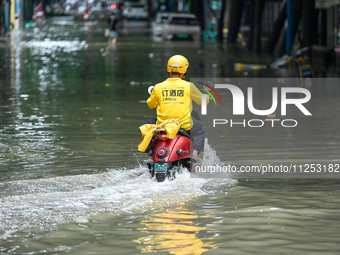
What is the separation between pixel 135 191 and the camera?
1123 cm

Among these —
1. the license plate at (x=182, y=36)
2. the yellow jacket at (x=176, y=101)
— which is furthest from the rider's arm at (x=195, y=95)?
the license plate at (x=182, y=36)

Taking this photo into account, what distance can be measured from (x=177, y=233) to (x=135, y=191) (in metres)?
1.93

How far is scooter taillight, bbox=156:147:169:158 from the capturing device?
11664 millimetres

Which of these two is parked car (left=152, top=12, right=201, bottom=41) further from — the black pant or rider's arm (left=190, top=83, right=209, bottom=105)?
the black pant

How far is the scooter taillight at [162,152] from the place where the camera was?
38.3 ft

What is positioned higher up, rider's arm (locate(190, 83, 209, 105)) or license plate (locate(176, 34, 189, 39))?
license plate (locate(176, 34, 189, 39))

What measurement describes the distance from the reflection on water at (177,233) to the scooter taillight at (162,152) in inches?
47.6

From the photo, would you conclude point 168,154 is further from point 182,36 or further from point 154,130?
point 182,36

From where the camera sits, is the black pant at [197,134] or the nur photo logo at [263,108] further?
the nur photo logo at [263,108]

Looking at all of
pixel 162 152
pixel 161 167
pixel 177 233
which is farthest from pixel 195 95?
pixel 177 233

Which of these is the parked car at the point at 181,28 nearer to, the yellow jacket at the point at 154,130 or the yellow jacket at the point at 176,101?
the yellow jacket at the point at 176,101

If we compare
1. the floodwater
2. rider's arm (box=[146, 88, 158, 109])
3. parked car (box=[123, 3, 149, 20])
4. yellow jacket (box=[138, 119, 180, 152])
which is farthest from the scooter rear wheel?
parked car (box=[123, 3, 149, 20])

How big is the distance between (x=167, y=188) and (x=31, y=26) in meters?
75.4

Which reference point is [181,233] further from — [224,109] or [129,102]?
[129,102]
